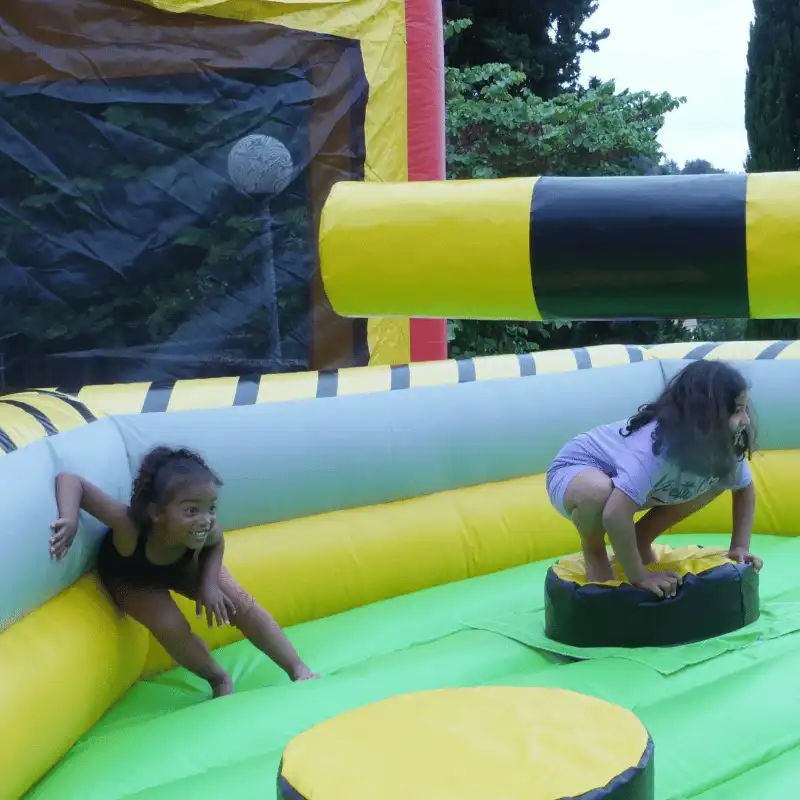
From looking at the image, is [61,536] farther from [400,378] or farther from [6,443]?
[400,378]

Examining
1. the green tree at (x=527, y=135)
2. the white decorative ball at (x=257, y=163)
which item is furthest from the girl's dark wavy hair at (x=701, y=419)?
the green tree at (x=527, y=135)

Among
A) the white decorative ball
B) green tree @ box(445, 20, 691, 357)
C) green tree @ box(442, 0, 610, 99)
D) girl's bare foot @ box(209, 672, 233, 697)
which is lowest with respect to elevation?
girl's bare foot @ box(209, 672, 233, 697)

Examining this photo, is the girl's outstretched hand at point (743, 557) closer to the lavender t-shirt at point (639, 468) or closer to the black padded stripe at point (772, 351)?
the lavender t-shirt at point (639, 468)

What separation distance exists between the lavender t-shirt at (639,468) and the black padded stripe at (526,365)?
55cm

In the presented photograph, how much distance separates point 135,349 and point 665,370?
5.38ft

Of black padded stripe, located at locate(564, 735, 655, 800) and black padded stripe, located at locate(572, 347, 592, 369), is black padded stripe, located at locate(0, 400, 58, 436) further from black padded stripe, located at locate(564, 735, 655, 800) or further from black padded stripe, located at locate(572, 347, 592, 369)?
black padded stripe, located at locate(572, 347, 592, 369)

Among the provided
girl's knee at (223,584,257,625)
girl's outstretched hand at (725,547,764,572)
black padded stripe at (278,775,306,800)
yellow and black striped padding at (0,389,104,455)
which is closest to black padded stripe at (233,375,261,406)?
yellow and black striped padding at (0,389,104,455)

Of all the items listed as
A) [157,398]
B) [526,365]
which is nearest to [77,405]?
[157,398]

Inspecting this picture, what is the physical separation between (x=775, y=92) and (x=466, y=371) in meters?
6.23

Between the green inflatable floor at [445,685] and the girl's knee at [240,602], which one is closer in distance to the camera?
the green inflatable floor at [445,685]

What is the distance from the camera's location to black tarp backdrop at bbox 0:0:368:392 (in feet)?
9.40

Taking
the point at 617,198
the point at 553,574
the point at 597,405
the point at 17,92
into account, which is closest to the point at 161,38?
the point at 17,92

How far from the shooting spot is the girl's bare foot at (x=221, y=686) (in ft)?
6.73

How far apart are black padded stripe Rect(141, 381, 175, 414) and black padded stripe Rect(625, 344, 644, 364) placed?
151cm
